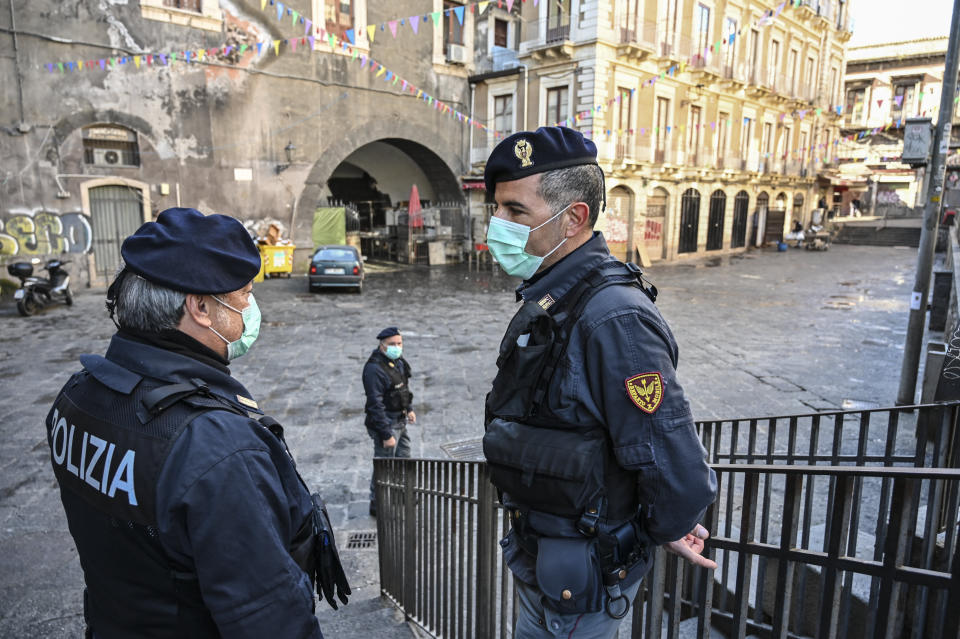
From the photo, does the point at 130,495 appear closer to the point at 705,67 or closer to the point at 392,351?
the point at 392,351

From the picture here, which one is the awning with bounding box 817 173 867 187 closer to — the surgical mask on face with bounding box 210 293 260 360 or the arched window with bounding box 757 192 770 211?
the arched window with bounding box 757 192 770 211

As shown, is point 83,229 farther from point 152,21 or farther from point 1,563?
point 1,563

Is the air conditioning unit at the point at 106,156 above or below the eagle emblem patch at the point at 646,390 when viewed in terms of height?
above

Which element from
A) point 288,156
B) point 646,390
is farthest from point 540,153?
point 288,156

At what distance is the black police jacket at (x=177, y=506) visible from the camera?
131cm

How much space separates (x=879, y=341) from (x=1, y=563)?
40.8 ft

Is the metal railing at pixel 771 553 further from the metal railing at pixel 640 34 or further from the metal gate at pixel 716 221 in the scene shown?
the metal gate at pixel 716 221

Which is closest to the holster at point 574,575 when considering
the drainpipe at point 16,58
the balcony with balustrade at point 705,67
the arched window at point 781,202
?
the drainpipe at point 16,58

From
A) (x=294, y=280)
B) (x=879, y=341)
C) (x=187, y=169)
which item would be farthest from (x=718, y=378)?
(x=187, y=169)

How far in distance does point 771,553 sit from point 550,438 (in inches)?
32.7

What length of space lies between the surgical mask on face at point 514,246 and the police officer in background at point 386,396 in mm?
3103

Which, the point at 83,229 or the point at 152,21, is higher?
the point at 152,21

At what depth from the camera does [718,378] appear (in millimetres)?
8578

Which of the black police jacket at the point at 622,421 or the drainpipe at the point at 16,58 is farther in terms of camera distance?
the drainpipe at the point at 16,58
